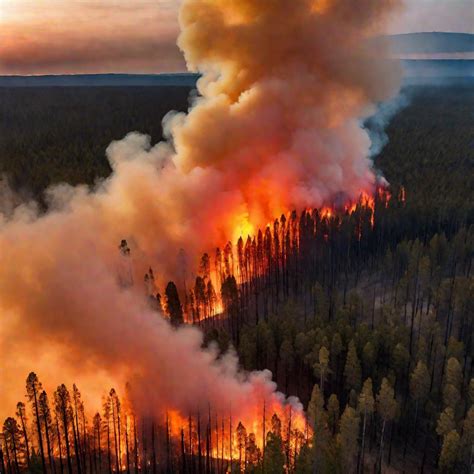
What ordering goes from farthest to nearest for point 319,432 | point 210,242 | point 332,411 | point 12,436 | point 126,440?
1. point 210,242
2. point 332,411
3. point 126,440
4. point 319,432
5. point 12,436

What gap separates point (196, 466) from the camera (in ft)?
216

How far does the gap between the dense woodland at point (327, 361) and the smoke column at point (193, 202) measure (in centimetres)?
452

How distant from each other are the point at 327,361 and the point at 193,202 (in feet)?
184

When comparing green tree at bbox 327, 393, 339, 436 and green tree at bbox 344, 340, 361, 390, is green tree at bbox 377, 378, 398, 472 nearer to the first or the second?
green tree at bbox 327, 393, 339, 436

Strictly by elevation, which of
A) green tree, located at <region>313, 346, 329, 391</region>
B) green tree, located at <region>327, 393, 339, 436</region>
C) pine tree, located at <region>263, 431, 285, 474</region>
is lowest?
pine tree, located at <region>263, 431, 285, 474</region>

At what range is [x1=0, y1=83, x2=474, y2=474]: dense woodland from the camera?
205 feet

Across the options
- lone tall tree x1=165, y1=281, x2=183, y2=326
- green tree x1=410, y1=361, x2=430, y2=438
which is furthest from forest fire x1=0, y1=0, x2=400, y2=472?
green tree x1=410, y1=361, x2=430, y2=438

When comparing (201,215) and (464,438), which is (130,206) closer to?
(201,215)

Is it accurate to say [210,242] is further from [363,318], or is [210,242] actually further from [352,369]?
[352,369]

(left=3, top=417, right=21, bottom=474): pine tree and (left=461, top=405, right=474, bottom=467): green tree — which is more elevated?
(left=3, top=417, right=21, bottom=474): pine tree

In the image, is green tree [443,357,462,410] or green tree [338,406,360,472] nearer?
green tree [338,406,360,472]

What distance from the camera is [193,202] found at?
120 meters

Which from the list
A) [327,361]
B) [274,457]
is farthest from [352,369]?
[274,457]

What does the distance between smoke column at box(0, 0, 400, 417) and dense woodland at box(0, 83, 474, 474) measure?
178 inches
